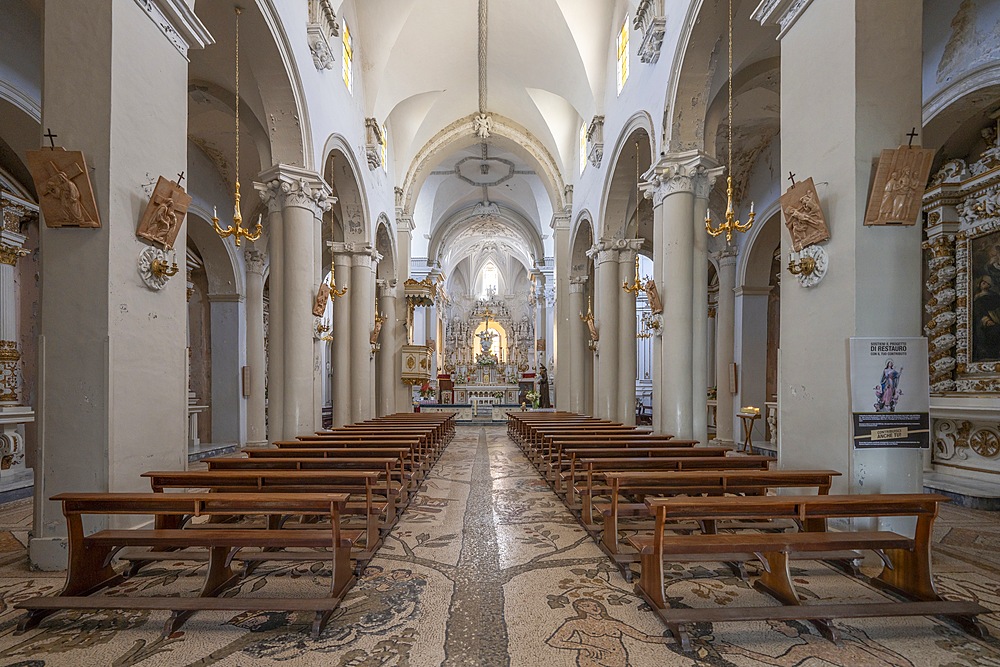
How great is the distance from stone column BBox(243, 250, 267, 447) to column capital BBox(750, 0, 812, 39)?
11.2 metres

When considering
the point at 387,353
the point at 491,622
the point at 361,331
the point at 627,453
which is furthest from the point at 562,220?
the point at 491,622

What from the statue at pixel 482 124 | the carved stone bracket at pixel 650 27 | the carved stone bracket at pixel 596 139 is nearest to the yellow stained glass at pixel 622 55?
the carved stone bracket at pixel 596 139

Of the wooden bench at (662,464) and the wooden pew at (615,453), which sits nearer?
the wooden bench at (662,464)

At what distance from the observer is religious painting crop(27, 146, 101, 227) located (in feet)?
12.2

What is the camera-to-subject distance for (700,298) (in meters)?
8.18

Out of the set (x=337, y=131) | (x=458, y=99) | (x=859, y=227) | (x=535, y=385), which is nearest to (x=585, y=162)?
(x=458, y=99)

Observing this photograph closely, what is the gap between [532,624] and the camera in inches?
119

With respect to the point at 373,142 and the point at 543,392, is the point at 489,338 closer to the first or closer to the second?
the point at 543,392

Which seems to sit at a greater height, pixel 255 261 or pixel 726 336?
pixel 255 261

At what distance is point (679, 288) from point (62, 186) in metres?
7.06

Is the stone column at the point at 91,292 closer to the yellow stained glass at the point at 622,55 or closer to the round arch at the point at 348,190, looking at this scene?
the round arch at the point at 348,190

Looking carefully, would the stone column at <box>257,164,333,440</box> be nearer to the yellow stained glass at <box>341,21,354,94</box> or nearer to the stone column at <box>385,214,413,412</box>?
the yellow stained glass at <box>341,21,354,94</box>

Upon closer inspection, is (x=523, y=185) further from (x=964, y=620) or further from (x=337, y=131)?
(x=964, y=620)

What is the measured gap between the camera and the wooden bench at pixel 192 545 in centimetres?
292
